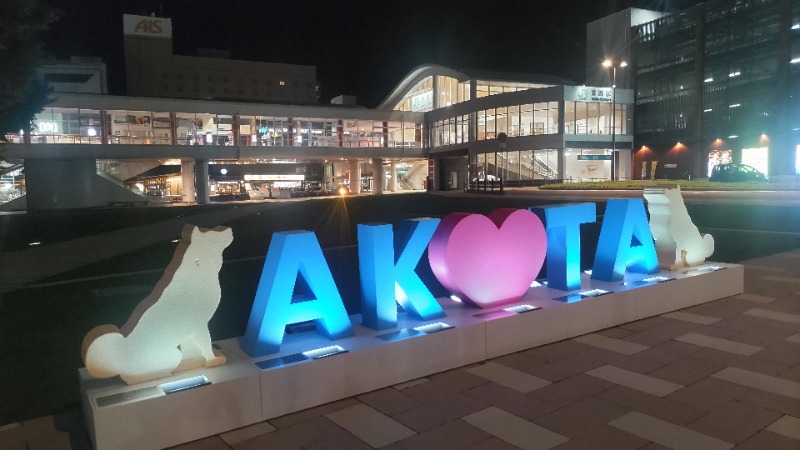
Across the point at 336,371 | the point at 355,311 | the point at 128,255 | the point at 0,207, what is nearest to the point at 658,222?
the point at 355,311

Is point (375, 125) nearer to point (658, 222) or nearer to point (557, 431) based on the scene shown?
point (658, 222)

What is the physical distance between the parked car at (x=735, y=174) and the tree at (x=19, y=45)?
1429 inches

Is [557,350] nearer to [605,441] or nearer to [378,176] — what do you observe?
[605,441]

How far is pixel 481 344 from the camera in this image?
5.60m

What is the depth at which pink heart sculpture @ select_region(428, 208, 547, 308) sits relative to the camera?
19.3 ft

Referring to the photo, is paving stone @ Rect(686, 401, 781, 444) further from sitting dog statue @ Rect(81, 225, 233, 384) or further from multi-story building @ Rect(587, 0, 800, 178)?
multi-story building @ Rect(587, 0, 800, 178)

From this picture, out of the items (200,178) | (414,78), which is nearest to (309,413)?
(200,178)

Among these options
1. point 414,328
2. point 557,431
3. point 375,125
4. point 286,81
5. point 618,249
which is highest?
point 286,81

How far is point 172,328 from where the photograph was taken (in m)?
4.43

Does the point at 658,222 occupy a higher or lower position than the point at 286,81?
lower

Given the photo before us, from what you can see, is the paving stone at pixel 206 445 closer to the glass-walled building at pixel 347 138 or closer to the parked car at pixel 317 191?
the glass-walled building at pixel 347 138

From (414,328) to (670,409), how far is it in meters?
2.33

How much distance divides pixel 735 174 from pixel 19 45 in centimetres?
3754

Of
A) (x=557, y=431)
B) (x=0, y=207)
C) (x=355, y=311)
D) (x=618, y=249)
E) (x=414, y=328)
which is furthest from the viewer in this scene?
(x=0, y=207)
